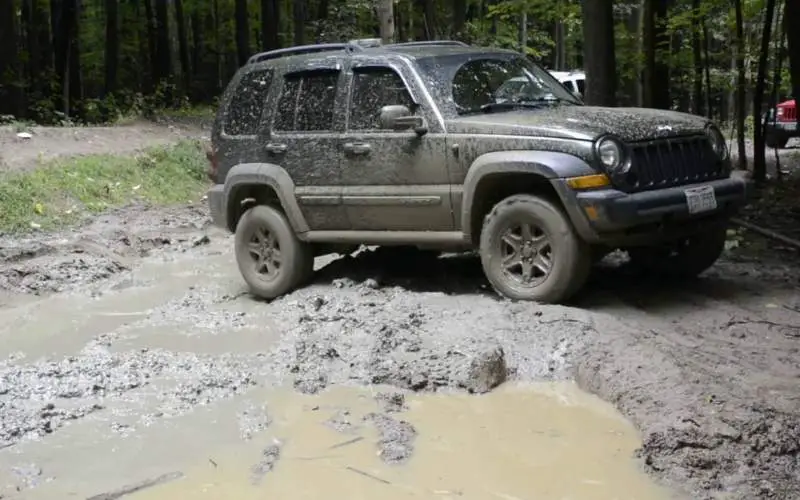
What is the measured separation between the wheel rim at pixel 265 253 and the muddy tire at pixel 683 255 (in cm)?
318

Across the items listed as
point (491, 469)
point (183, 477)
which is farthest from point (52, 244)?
point (491, 469)

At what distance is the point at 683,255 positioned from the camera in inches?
296

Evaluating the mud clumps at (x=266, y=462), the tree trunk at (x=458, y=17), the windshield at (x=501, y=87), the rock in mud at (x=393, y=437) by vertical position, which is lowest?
the mud clumps at (x=266, y=462)

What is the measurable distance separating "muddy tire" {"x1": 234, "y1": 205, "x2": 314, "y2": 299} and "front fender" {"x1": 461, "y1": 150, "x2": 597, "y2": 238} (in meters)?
1.85

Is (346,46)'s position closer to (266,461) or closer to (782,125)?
(266,461)

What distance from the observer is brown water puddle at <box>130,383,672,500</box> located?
439 centimetres

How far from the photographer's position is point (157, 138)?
17750 mm

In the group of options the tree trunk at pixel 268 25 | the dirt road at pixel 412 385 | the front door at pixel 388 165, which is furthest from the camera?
the tree trunk at pixel 268 25

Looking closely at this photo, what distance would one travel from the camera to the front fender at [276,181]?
8164mm

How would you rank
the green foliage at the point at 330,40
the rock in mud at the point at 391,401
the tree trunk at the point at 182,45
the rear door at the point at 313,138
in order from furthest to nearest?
the tree trunk at the point at 182,45 → the green foliage at the point at 330,40 → the rear door at the point at 313,138 → the rock in mud at the point at 391,401

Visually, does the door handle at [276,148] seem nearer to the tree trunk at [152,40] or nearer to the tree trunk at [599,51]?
the tree trunk at [599,51]

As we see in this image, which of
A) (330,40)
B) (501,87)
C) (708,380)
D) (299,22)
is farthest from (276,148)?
(299,22)

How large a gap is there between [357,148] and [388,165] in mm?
340

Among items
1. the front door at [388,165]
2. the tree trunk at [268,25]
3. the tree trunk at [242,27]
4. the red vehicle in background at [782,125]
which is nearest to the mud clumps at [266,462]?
the front door at [388,165]
